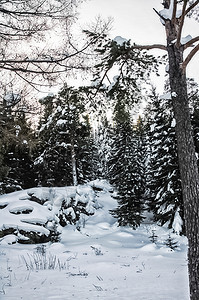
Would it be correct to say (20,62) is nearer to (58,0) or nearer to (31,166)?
(58,0)

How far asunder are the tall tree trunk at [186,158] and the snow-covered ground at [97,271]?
1109 mm

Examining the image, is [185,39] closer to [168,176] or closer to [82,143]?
[168,176]

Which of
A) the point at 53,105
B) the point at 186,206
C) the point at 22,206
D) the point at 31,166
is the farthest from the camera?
the point at 31,166

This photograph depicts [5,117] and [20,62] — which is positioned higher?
[20,62]

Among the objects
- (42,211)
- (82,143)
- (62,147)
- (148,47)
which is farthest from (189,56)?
(62,147)

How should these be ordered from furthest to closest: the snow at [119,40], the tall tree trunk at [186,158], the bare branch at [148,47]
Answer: the bare branch at [148,47] → the snow at [119,40] → the tall tree trunk at [186,158]

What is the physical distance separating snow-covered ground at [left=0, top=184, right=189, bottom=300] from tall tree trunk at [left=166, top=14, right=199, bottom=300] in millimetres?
1109

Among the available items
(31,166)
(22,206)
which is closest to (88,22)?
(22,206)

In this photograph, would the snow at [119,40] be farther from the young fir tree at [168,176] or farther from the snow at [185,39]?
the young fir tree at [168,176]

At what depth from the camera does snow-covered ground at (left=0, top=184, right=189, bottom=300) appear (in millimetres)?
4742

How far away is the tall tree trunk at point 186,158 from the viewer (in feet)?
12.8

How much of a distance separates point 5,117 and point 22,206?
760cm

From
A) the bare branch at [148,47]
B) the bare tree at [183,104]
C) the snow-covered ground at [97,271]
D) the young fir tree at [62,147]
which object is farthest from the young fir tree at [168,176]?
the bare tree at [183,104]

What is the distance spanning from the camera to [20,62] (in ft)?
17.1
